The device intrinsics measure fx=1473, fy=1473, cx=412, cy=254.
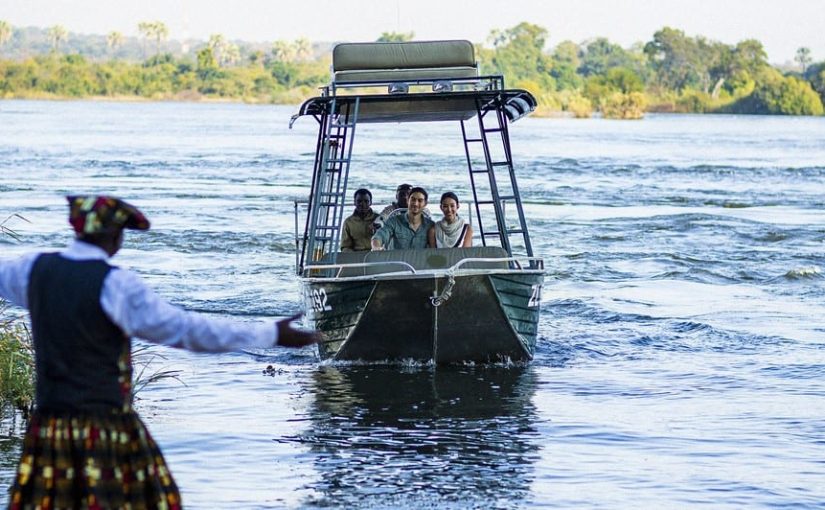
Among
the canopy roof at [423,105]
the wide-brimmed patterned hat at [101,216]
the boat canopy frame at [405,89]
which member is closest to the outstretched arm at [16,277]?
the wide-brimmed patterned hat at [101,216]

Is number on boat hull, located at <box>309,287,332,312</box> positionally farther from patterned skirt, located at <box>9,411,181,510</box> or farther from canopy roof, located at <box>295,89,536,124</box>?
patterned skirt, located at <box>9,411,181,510</box>

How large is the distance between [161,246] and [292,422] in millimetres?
13991

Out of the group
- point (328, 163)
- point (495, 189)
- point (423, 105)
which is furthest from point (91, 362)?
point (495, 189)

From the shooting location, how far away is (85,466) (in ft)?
16.6

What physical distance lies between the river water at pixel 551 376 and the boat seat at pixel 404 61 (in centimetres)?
256

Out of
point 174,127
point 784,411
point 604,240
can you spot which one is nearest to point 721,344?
point 784,411

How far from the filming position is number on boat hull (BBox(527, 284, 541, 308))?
41.0ft

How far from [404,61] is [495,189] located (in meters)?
1.59

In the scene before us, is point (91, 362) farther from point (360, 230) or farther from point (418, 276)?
point (360, 230)

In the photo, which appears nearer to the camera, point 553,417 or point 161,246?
point 553,417

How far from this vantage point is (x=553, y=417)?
1145 cm

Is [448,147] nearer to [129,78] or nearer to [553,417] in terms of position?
[553,417]

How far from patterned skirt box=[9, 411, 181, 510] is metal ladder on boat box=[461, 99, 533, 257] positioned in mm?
7867

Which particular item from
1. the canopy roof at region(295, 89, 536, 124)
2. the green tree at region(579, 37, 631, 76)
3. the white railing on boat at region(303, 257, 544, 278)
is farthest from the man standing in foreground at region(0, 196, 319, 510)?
the green tree at region(579, 37, 631, 76)
